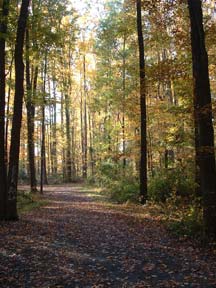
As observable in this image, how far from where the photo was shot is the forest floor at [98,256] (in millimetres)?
6668

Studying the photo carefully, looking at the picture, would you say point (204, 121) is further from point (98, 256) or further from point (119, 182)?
point (119, 182)

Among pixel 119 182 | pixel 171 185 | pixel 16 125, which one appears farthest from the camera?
pixel 119 182

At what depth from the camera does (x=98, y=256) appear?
8.32 metres

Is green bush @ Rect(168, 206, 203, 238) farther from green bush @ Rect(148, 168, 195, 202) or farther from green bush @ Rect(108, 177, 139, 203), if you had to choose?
green bush @ Rect(108, 177, 139, 203)

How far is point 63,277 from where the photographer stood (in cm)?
684

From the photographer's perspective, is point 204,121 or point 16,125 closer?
point 204,121

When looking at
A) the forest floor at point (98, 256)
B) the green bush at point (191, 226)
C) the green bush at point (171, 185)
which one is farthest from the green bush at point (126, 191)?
the green bush at point (191, 226)

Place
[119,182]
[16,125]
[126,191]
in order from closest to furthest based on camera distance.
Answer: [16,125] < [126,191] < [119,182]

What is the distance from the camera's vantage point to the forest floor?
6.67 meters

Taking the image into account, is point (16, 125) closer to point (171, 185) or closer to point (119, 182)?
point (171, 185)

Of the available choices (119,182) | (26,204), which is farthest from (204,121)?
(119,182)

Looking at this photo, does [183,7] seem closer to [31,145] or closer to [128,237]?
[128,237]

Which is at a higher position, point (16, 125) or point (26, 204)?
point (16, 125)

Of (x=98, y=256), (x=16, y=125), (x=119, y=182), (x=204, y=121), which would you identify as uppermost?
(x=16, y=125)
